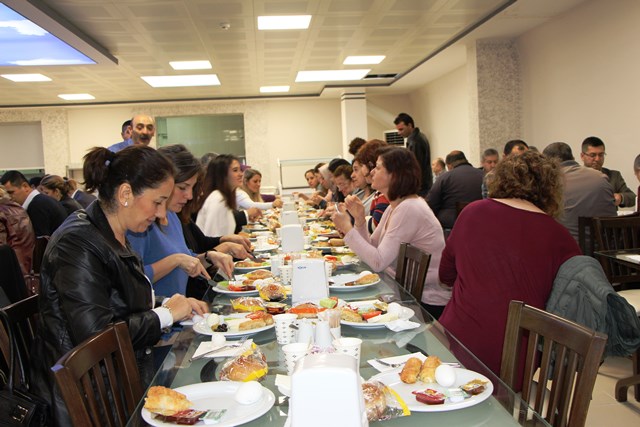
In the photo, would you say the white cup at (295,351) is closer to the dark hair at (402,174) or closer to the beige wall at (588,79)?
the dark hair at (402,174)

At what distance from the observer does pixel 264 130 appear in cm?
1372

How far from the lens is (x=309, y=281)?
6.39ft

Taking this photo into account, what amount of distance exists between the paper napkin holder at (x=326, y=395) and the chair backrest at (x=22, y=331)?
1.19m

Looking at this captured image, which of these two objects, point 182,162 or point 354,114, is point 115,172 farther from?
point 354,114

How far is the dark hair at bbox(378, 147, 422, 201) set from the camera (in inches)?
117

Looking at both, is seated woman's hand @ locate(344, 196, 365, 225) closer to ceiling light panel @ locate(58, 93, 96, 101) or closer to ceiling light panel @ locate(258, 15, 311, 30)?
ceiling light panel @ locate(258, 15, 311, 30)

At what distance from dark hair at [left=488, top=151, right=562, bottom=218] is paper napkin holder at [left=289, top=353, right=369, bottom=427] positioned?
4.69ft

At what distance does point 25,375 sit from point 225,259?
1.06 meters

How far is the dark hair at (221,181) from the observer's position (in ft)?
14.4

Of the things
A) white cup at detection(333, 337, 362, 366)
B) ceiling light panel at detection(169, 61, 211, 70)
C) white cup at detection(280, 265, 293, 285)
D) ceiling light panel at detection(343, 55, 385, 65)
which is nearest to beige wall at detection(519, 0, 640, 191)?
ceiling light panel at detection(343, 55, 385, 65)

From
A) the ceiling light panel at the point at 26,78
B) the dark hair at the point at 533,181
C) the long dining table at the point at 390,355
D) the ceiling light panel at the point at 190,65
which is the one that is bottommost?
the long dining table at the point at 390,355

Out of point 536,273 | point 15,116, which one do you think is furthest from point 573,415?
point 15,116

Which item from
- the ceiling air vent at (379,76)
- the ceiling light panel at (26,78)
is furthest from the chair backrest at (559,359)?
the ceiling air vent at (379,76)

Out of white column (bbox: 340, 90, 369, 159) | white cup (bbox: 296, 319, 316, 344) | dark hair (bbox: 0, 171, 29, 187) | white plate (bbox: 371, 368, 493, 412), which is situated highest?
white column (bbox: 340, 90, 369, 159)
